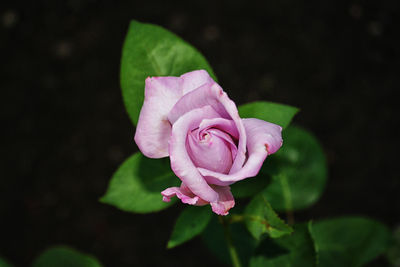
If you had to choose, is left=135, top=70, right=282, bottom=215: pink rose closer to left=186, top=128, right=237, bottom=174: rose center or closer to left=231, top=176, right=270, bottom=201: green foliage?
left=186, top=128, right=237, bottom=174: rose center

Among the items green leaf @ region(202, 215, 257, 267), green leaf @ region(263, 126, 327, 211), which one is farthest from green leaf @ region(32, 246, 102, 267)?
green leaf @ region(263, 126, 327, 211)

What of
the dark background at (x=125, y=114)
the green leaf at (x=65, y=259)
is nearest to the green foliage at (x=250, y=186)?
the green leaf at (x=65, y=259)

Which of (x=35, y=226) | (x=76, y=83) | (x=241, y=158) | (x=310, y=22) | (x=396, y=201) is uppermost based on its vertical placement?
(x=241, y=158)

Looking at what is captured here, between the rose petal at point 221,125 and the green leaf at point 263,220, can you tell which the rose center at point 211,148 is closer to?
the rose petal at point 221,125

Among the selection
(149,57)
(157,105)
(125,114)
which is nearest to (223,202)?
(157,105)

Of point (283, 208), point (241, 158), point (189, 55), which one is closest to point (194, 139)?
point (241, 158)

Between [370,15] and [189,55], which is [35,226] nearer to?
[189,55]

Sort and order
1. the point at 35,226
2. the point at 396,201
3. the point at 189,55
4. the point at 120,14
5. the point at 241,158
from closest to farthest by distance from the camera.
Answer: the point at 241,158
the point at 189,55
the point at 396,201
the point at 35,226
the point at 120,14

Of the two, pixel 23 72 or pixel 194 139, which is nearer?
pixel 194 139
